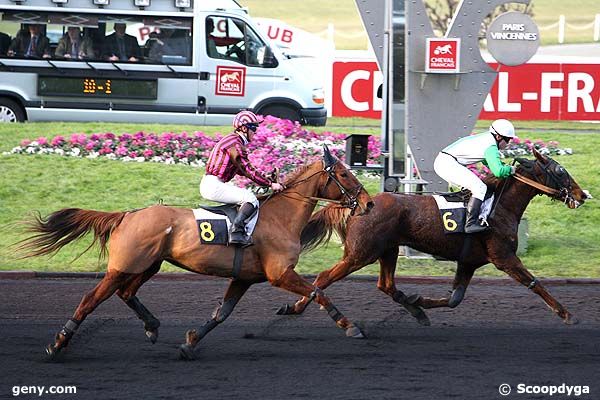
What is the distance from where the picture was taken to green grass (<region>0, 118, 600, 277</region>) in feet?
44.8

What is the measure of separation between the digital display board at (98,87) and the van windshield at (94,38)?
0.45 m

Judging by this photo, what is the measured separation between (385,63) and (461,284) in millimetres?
3869

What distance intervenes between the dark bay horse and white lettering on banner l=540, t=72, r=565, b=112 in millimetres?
13210

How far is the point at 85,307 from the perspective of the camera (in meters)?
8.68

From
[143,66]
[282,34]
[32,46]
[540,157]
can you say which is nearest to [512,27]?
[540,157]

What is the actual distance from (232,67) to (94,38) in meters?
2.71

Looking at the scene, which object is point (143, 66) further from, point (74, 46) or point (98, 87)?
point (74, 46)

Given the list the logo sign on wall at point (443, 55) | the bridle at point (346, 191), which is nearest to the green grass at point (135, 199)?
the logo sign on wall at point (443, 55)

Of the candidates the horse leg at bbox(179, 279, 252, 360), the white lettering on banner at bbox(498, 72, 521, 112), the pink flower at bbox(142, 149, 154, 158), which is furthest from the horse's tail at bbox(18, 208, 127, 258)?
the white lettering on banner at bbox(498, 72, 521, 112)

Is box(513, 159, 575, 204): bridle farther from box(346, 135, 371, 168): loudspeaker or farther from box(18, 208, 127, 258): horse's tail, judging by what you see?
box(18, 208, 127, 258): horse's tail

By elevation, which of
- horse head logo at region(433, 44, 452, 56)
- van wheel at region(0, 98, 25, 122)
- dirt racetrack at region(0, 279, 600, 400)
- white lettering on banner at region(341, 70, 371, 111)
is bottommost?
dirt racetrack at region(0, 279, 600, 400)

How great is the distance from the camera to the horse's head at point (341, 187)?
9.45 m

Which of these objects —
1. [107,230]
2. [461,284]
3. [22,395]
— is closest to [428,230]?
[461,284]

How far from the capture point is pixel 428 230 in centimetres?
1038
